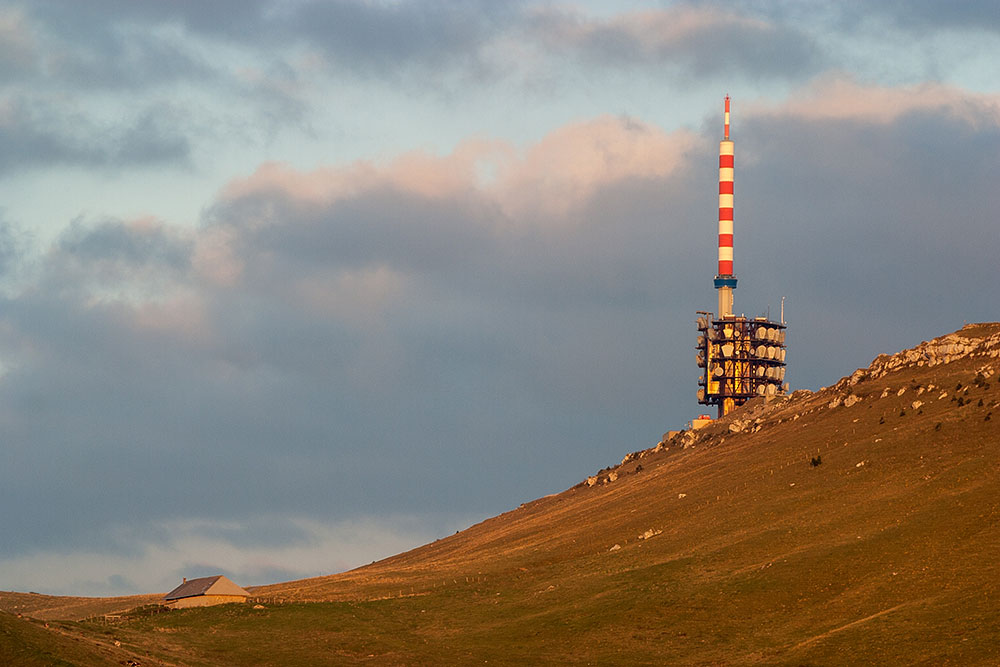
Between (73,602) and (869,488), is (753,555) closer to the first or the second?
(869,488)

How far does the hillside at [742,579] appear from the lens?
99688 millimetres

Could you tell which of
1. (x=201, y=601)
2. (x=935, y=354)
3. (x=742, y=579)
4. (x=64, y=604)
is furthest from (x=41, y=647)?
(x=935, y=354)

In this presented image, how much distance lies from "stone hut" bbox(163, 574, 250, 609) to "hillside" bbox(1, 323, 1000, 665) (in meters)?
5.51

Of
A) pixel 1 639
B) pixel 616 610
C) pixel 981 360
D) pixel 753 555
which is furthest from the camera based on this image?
pixel 981 360

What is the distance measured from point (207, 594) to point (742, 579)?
4643 cm

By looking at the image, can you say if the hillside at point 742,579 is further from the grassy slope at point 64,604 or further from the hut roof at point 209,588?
the grassy slope at point 64,604

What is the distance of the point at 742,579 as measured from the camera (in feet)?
382

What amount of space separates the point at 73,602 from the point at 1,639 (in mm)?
77397

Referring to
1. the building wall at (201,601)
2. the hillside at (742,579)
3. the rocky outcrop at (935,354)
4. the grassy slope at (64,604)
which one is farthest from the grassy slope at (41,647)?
the rocky outcrop at (935,354)

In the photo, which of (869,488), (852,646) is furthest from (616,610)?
(869,488)

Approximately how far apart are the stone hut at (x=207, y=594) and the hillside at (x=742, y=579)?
18.1 ft

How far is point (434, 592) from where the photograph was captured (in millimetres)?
136750

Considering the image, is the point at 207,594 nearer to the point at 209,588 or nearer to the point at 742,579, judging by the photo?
the point at 209,588

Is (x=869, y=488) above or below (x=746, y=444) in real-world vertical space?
below
